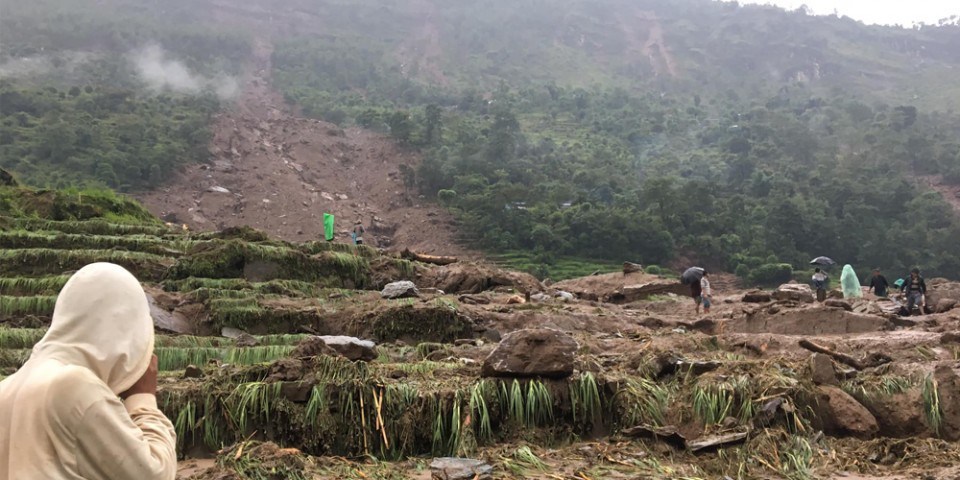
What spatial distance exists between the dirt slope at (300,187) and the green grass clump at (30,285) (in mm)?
22766

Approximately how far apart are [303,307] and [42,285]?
13.1 feet

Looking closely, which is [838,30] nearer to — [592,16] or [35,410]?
[592,16]

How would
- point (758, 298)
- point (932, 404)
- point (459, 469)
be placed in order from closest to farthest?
point (459, 469), point (932, 404), point (758, 298)

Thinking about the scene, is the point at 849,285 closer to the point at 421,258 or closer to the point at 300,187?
the point at 421,258

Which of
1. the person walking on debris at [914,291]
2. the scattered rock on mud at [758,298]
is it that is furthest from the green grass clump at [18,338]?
the person walking on debris at [914,291]

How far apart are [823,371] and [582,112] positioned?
61.5 meters

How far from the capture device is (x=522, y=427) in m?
5.61

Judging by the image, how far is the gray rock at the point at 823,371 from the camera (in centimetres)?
591

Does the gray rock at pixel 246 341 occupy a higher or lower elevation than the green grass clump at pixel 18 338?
higher

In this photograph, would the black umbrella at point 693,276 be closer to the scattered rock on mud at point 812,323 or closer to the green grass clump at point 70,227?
the scattered rock on mud at point 812,323

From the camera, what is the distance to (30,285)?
11586 millimetres

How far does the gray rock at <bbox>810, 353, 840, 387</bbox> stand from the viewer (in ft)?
19.4

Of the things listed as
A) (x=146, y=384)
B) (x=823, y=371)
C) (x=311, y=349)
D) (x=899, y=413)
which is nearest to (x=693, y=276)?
(x=823, y=371)

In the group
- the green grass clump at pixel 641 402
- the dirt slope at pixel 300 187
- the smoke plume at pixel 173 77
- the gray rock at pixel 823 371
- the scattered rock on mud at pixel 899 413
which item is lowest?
the dirt slope at pixel 300 187
